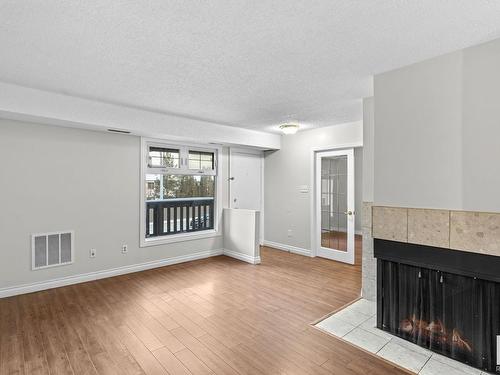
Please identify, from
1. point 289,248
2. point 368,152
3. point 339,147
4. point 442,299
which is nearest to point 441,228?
point 442,299

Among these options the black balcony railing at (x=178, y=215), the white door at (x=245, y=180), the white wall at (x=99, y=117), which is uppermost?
the white wall at (x=99, y=117)

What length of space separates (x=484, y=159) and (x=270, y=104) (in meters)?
2.41

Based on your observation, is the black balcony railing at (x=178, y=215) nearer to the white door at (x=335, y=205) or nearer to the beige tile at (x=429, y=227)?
the white door at (x=335, y=205)

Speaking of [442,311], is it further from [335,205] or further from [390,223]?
[335,205]

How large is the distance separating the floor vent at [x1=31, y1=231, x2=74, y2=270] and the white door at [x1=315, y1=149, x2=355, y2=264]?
4.13 metres

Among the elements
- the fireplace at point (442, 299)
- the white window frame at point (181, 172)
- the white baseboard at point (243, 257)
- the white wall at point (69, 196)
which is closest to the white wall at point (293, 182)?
the white baseboard at point (243, 257)

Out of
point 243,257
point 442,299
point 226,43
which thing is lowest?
point 243,257

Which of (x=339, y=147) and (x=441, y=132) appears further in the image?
(x=339, y=147)

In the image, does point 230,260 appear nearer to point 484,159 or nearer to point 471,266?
point 471,266

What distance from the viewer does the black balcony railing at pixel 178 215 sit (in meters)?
4.77

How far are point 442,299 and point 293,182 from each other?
3.61 metres

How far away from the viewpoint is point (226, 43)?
2.15m

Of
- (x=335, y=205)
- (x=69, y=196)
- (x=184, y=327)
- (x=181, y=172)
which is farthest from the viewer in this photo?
(x=335, y=205)

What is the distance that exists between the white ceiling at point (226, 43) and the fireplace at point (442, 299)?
5.59ft
